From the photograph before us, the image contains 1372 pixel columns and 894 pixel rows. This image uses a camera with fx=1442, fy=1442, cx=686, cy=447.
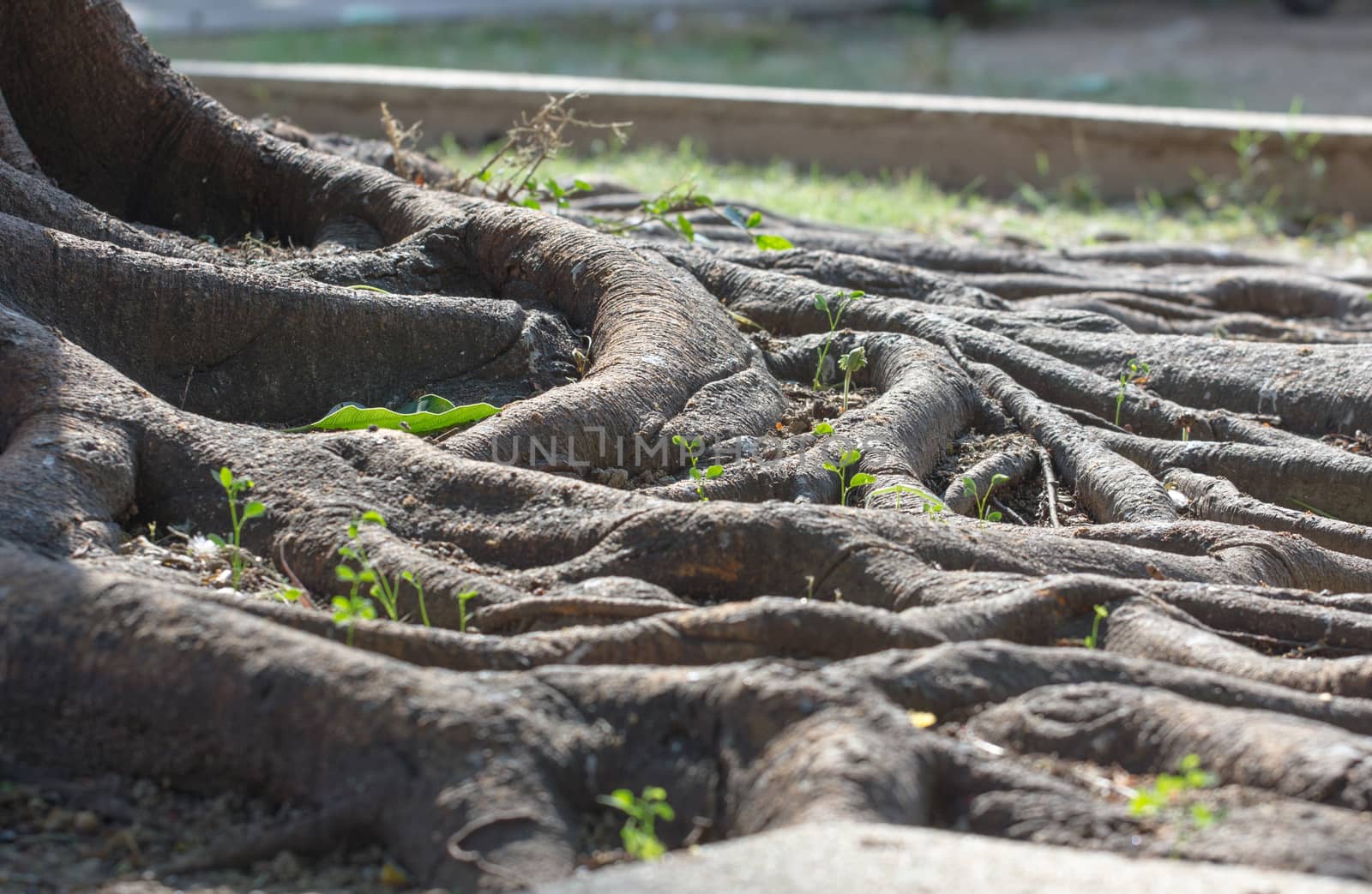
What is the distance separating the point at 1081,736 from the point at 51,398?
184 cm

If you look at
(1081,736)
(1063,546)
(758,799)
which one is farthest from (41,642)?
(1063,546)

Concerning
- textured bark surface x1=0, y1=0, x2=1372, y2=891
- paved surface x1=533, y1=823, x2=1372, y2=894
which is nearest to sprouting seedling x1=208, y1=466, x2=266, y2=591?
textured bark surface x1=0, y1=0, x2=1372, y2=891

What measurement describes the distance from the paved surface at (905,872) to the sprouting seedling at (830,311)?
2.12 metres

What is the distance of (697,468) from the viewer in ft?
9.75

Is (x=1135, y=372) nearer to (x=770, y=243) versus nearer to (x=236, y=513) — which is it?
(x=770, y=243)

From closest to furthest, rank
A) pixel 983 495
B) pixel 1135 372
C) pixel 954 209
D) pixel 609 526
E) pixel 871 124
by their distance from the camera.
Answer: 1. pixel 609 526
2. pixel 983 495
3. pixel 1135 372
4. pixel 954 209
5. pixel 871 124

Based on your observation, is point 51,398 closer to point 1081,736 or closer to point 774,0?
point 1081,736

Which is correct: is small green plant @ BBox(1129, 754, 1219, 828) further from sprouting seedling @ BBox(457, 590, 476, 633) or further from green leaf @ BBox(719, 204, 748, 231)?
green leaf @ BBox(719, 204, 748, 231)

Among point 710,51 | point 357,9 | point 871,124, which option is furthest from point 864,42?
point 871,124

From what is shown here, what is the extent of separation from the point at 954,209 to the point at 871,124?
117cm

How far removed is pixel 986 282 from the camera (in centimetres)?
499

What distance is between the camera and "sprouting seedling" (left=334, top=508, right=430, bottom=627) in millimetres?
2299

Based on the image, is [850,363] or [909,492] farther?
[850,363]

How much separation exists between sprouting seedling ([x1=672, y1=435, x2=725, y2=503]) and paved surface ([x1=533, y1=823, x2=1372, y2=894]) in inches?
43.2
